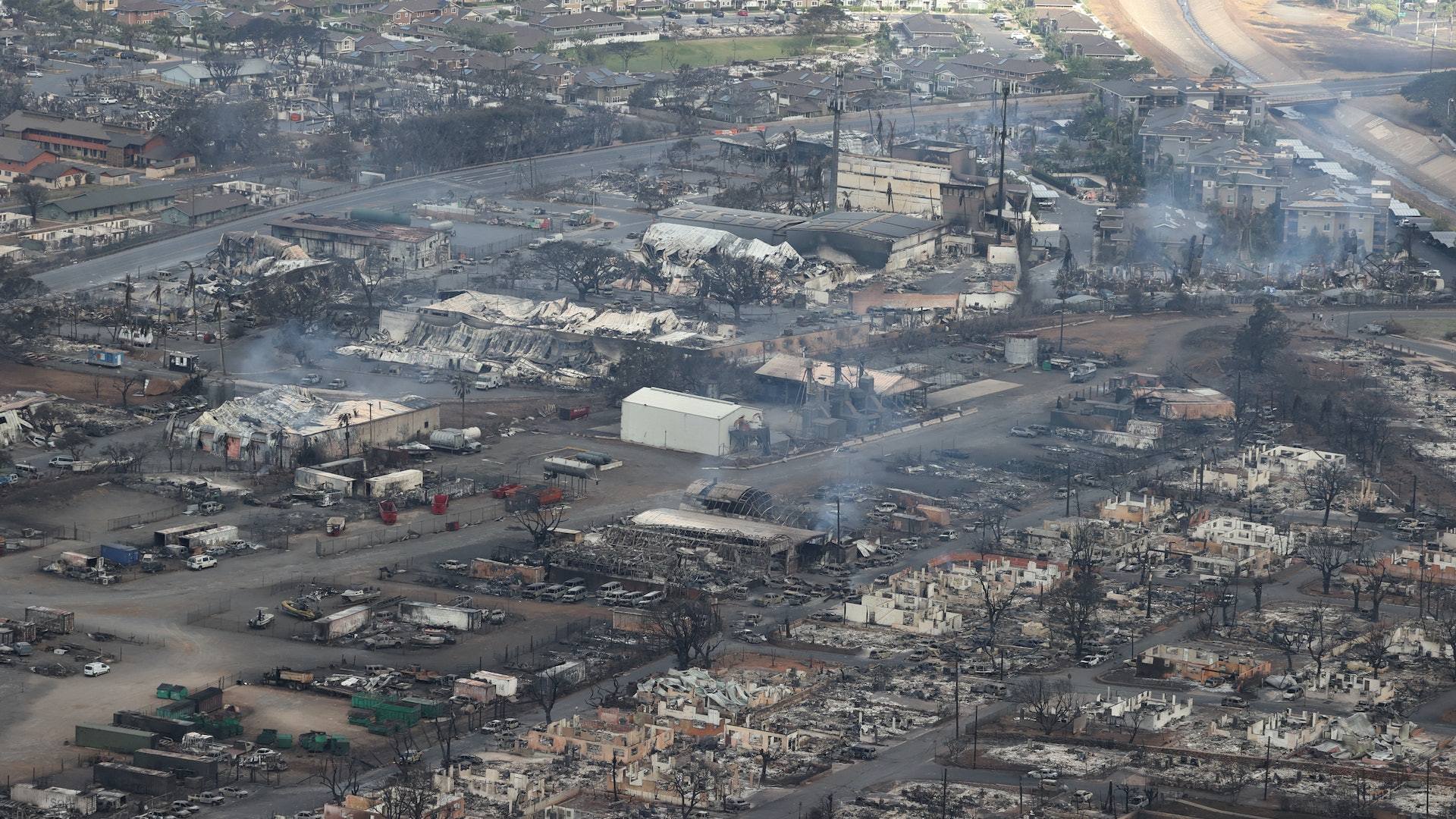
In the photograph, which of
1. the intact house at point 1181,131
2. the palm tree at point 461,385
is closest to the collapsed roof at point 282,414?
the palm tree at point 461,385

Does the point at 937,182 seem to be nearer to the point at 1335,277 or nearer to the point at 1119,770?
the point at 1335,277

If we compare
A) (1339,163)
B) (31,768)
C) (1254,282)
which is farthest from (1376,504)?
(1339,163)

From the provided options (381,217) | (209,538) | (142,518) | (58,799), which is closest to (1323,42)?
(381,217)

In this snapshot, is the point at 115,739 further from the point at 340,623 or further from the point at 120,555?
the point at 120,555

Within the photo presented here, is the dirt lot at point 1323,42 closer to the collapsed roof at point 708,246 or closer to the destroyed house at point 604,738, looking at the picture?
the collapsed roof at point 708,246

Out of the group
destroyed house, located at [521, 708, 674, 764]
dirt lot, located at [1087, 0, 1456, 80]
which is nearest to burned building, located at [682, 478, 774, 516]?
destroyed house, located at [521, 708, 674, 764]

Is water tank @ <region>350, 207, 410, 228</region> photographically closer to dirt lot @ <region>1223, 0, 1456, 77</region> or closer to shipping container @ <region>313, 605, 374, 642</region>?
shipping container @ <region>313, 605, 374, 642</region>
